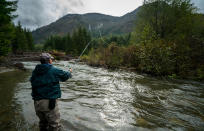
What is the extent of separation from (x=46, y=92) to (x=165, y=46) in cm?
1473

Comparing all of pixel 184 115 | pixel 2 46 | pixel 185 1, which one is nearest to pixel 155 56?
pixel 184 115

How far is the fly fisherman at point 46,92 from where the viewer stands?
2.91 metres

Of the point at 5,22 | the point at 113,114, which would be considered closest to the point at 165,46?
the point at 113,114

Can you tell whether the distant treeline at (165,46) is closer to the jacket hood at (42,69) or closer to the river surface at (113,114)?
the river surface at (113,114)

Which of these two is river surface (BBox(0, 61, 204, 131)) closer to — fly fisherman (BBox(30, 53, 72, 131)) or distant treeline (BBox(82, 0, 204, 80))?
fly fisherman (BBox(30, 53, 72, 131))

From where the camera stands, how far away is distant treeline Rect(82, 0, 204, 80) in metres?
13.8

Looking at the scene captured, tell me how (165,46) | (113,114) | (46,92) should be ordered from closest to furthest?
(46,92) → (113,114) → (165,46)

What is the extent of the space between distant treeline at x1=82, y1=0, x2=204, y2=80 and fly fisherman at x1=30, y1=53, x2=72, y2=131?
13436 mm

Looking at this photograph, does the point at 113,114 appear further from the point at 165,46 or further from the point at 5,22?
the point at 5,22

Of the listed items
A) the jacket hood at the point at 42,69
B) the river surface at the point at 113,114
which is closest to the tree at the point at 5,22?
the river surface at the point at 113,114

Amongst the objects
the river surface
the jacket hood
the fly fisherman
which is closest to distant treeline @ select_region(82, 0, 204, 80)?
the river surface

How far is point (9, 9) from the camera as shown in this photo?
55.4ft

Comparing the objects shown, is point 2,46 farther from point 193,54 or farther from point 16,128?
point 193,54

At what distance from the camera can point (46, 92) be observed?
2.90 metres
